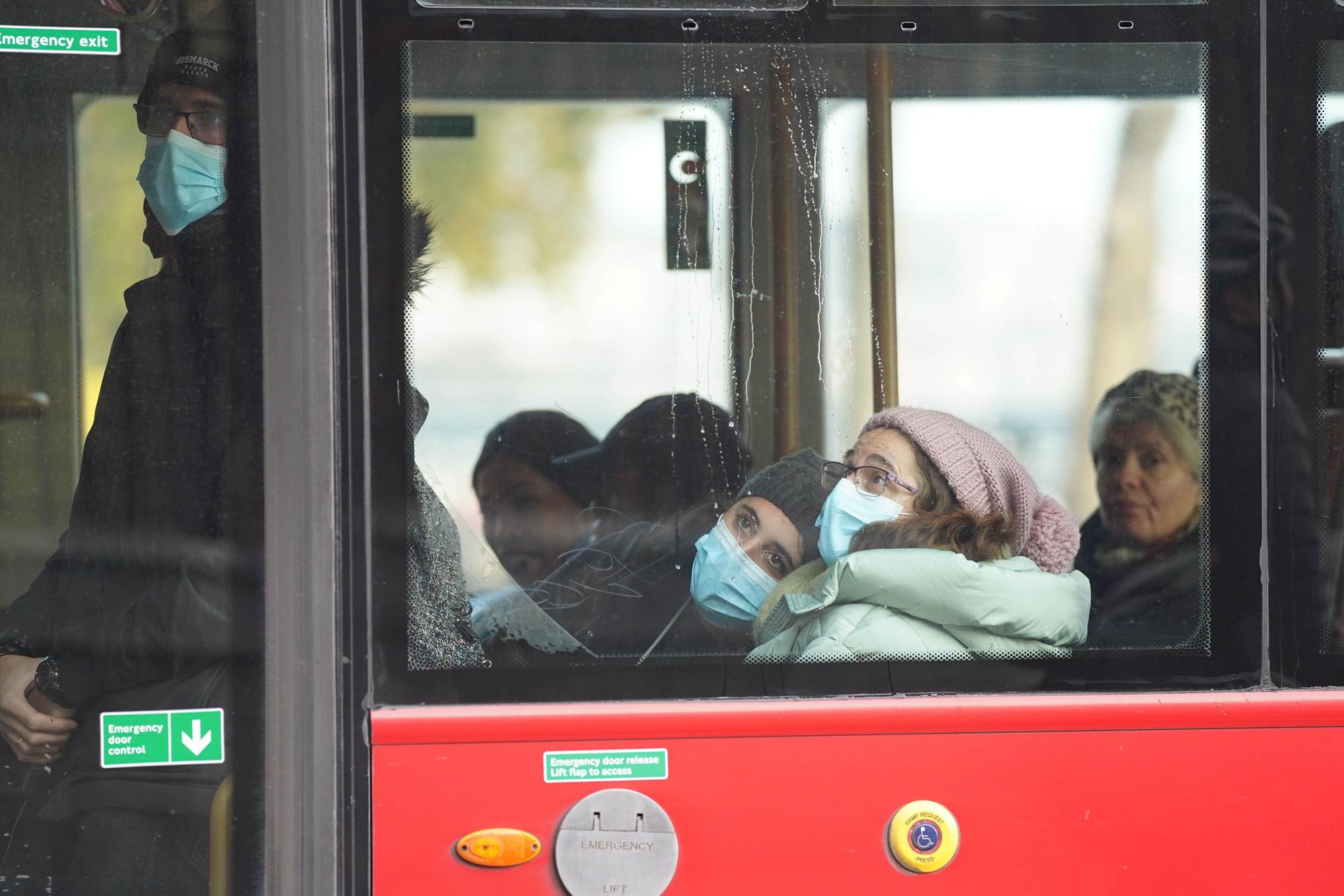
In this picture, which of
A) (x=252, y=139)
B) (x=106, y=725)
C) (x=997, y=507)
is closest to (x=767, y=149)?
(x=997, y=507)

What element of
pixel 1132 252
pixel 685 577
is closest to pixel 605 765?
pixel 685 577

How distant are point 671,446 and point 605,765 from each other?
48 cm

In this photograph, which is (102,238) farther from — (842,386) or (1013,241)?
(1013,241)

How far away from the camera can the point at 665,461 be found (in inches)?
69.0

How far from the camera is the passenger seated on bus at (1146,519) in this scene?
1.76 m

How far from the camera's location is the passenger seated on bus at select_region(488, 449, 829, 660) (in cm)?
174

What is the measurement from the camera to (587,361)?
5.67 feet

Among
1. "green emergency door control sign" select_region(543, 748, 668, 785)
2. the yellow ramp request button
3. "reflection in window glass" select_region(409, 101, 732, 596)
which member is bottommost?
the yellow ramp request button

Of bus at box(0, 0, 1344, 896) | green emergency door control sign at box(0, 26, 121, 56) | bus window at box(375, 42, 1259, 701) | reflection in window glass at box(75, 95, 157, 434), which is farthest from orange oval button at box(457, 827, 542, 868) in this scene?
green emergency door control sign at box(0, 26, 121, 56)

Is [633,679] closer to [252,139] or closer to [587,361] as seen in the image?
[587,361]

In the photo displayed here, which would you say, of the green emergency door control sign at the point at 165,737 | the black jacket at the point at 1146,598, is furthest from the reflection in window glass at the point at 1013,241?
the green emergency door control sign at the point at 165,737

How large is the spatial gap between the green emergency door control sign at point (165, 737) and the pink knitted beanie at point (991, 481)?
1064 mm

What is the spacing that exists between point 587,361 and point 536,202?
25 centimetres

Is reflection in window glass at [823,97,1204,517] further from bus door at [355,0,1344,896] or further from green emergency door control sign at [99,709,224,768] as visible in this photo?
green emergency door control sign at [99,709,224,768]
